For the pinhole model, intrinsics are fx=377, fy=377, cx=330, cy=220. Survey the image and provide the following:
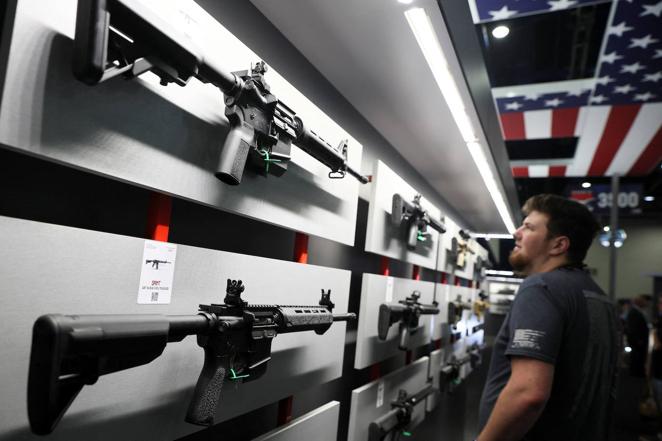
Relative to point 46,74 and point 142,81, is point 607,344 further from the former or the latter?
point 46,74

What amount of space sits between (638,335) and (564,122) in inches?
126

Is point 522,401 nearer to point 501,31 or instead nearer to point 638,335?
point 501,31

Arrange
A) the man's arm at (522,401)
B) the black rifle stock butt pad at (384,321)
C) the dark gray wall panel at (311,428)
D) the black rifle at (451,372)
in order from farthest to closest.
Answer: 1. the black rifle at (451,372)
2. the black rifle stock butt pad at (384,321)
3. the dark gray wall panel at (311,428)
4. the man's arm at (522,401)

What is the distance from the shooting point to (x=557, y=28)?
2742 mm

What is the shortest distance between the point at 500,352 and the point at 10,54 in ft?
5.46

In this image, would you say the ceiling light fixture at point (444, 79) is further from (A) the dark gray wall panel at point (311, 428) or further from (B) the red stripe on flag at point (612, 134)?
(A) the dark gray wall panel at point (311, 428)

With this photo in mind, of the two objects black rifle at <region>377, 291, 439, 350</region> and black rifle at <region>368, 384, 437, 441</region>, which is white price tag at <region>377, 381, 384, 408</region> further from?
black rifle at <region>377, 291, 439, 350</region>

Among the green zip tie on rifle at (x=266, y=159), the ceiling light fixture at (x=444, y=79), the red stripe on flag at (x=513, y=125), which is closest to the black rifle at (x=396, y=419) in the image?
the green zip tie on rifle at (x=266, y=159)

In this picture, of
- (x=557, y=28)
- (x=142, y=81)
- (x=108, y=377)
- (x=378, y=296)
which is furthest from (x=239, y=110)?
(x=557, y=28)

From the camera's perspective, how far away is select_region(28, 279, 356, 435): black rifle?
639 mm

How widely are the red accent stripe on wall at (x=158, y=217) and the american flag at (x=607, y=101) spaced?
2190mm

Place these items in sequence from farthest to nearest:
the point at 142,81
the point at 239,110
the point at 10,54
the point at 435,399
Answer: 1. the point at 435,399
2. the point at 239,110
3. the point at 142,81
4. the point at 10,54

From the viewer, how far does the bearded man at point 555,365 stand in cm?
126

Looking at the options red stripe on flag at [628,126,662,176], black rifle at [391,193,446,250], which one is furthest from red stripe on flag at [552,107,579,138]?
black rifle at [391,193,446,250]
